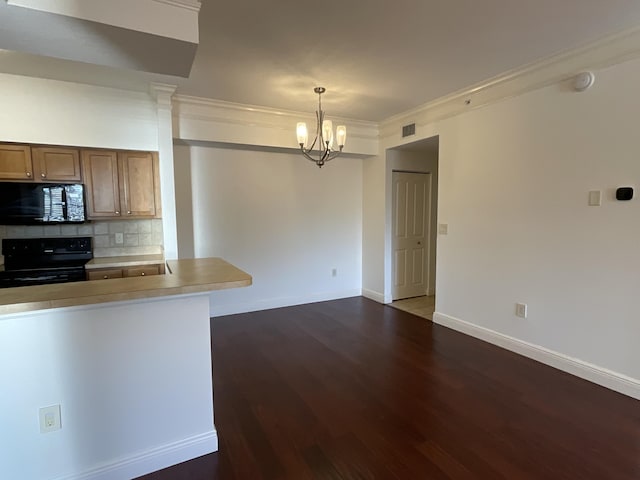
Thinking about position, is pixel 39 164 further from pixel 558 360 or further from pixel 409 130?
pixel 558 360

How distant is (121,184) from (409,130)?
138 inches

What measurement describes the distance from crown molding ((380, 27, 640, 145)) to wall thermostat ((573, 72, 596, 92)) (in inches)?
2.3

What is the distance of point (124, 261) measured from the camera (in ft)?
11.4

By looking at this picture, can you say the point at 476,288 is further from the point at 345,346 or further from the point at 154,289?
the point at 154,289

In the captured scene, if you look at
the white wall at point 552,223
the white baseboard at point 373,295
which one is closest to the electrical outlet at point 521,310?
the white wall at point 552,223

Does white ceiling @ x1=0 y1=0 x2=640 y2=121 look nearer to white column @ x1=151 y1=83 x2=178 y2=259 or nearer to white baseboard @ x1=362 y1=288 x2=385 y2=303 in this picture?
white column @ x1=151 y1=83 x2=178 y2=259

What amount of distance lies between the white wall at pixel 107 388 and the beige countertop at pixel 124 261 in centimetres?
190

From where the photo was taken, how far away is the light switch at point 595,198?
2.62m

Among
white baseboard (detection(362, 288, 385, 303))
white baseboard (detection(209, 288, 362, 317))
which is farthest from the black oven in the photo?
white baseboard (detection(362, 288, 385, 303))

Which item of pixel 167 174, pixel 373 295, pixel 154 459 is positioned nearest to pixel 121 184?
pixel 167 174

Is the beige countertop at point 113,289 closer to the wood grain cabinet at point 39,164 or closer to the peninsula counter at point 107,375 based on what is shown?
the peninsula counter at point 107,375

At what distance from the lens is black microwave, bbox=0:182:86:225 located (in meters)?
3.17

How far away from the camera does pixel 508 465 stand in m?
1.84

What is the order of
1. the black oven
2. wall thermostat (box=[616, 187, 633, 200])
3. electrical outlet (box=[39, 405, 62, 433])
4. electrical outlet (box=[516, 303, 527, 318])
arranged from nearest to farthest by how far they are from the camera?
electrical outlet (box=[39, 405, 62, 433])
wall thermostat (box=[616, 187, 633, 200])
the black oven
electrical outlet (box=[516, 303, 527, 318])
